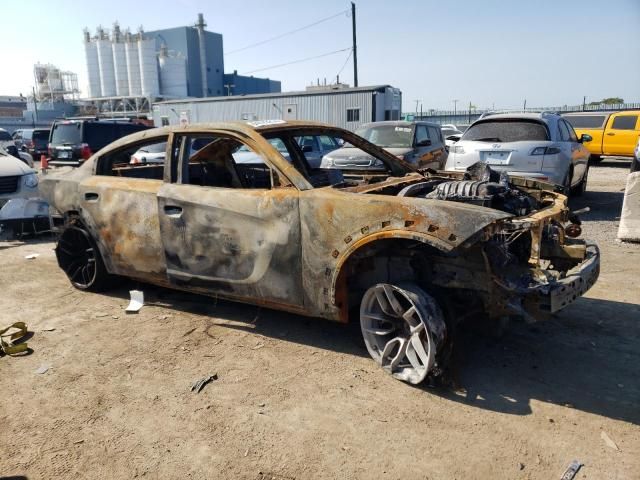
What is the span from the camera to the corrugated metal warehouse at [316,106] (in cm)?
2261

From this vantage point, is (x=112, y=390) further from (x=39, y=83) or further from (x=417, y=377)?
(x=39, y=83)

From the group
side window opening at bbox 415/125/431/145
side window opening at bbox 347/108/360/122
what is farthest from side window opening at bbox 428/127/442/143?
side window opening at bbox 347/108/360/122

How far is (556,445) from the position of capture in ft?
8.57

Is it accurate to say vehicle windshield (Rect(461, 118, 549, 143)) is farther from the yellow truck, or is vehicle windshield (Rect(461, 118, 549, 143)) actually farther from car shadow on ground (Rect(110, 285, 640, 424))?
the yellow truck

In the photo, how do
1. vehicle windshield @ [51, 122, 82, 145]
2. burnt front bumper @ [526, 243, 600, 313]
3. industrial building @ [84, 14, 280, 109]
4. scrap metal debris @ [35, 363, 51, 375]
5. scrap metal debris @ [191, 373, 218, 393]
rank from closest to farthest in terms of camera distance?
burnt front bumper @ [526, 243, 600, 313], scrap metal debris @ [191, 373, 218, 393], scrap metal debris @ [35, 363, 51, 375], vehicle windshield @ [51, 122, 82, 145], industrial building @ [84, 14, 280, 109]

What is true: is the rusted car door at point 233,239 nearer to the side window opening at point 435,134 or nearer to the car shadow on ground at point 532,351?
the car shadow on ground at point 532,351

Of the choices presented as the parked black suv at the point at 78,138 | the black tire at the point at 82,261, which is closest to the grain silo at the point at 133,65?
the parked black suv at the point at 78,138

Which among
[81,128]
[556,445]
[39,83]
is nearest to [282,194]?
[556,445]

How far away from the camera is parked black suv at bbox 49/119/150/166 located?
563 inches

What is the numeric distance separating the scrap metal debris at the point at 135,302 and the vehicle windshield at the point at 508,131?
5.90m

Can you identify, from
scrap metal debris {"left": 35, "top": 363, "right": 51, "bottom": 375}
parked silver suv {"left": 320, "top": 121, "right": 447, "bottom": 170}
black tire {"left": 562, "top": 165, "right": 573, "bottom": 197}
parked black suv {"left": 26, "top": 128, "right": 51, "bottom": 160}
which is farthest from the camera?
parked black suv {"left": 26, "top": 128, "right": 51, "bottom": 160}

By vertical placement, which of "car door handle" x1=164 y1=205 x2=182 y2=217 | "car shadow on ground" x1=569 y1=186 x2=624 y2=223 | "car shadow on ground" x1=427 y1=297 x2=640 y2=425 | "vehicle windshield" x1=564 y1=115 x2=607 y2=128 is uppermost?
"vehicle windshield" x1=564 y1=115 x2=607 y2=128

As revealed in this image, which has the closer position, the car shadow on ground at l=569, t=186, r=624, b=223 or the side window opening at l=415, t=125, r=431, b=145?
the car shadow on ground at l=569, t=186, r=624, b=223

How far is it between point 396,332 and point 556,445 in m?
1.18
